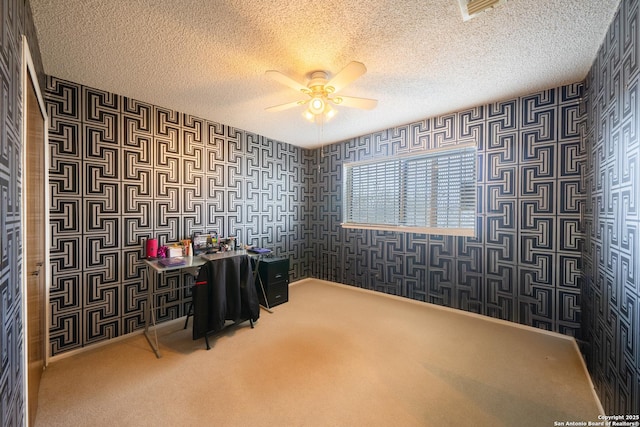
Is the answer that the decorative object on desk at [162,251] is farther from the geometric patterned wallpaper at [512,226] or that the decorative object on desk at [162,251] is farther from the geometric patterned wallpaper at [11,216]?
the geometric patterned wallpaper at [512,226]

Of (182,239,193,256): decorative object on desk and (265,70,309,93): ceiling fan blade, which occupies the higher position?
(265,70,309,93): ceiling fan blade

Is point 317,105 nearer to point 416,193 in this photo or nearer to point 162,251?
point 416,193

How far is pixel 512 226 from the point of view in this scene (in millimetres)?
2654

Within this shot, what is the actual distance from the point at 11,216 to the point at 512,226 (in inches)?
147

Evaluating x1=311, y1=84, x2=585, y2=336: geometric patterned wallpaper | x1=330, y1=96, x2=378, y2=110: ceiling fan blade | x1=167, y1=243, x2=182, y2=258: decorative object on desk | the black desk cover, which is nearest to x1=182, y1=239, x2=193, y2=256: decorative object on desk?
x1=167, y1=243, x2=182, y2=258: decorative object on desk

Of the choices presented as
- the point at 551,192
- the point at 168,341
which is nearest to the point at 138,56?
the point at 168,341

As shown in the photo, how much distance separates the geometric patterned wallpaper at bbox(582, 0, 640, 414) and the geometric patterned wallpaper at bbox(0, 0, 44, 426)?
268cm

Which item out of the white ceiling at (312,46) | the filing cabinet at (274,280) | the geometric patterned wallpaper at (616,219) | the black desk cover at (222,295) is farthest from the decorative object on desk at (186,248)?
the geometric patterned wallpaper at (616,219)

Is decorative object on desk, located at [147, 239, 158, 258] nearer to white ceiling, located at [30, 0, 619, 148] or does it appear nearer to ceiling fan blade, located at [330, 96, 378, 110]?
white ceiling, located at [30, 0, 619, 148]

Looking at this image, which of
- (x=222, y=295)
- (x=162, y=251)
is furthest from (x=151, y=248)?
(x=222, y=295)

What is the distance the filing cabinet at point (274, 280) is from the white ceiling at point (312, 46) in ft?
6.60

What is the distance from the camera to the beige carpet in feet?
5.07

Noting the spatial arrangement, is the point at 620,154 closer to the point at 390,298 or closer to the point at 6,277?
the point at 390,298

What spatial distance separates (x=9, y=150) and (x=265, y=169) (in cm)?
290
